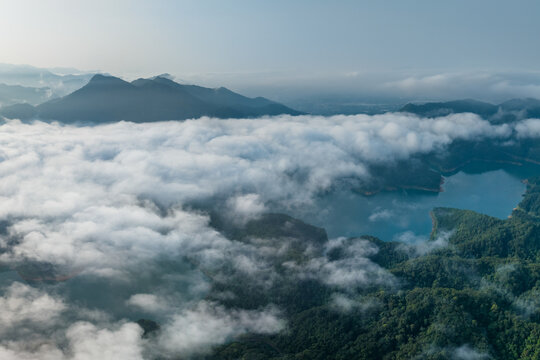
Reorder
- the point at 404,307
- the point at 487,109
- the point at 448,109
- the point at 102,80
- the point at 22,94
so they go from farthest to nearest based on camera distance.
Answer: the point at 487,109 → the point at 448,109 → the point at 22,94 → the point at 102,80 → the point at 404,307

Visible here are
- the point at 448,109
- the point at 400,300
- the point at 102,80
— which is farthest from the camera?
the point at 448,109

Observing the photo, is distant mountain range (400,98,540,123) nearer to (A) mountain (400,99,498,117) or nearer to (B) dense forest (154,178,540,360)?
(A) mountain (400,99,498,117)

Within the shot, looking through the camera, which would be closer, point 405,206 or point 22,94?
point 405,206

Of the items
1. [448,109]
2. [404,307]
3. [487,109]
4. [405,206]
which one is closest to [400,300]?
[404,307]

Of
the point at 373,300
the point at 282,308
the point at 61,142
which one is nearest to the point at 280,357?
the point at 282,308

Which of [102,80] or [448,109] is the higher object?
[102,80]

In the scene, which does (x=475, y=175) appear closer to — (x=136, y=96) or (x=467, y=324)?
(x=467, y=324)

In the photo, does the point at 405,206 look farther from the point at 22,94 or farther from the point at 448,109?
the point at 22,94

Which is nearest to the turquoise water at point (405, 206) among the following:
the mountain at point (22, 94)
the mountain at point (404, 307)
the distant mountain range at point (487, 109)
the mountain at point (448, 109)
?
the mountain at point (404, 307)
